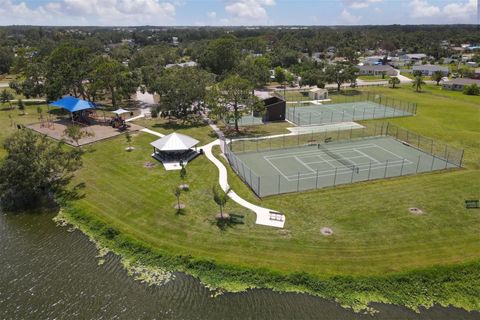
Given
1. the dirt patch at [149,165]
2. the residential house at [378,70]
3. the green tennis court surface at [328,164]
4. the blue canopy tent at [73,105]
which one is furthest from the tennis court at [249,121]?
the residential house at [378,70]

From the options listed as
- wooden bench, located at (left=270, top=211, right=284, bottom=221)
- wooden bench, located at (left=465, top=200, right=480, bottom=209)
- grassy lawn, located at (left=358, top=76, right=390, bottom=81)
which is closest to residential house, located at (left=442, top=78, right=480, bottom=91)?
grassy lawn, located at (left=358, top=76, right=390, bottom=81)

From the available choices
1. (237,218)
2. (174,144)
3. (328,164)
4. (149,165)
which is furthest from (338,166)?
(149,165)

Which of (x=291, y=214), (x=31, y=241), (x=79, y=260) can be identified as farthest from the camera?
(x=291, y=214)

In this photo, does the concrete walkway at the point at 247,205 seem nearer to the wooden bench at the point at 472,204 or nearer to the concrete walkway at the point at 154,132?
the concrete walkway at the point at 154,132

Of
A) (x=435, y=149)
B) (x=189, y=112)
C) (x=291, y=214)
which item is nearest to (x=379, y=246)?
(x=291, y=214)

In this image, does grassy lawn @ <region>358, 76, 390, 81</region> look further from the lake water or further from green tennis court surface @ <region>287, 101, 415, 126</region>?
the lake water

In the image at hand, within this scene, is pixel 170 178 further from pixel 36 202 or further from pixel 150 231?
pixel 36 202
